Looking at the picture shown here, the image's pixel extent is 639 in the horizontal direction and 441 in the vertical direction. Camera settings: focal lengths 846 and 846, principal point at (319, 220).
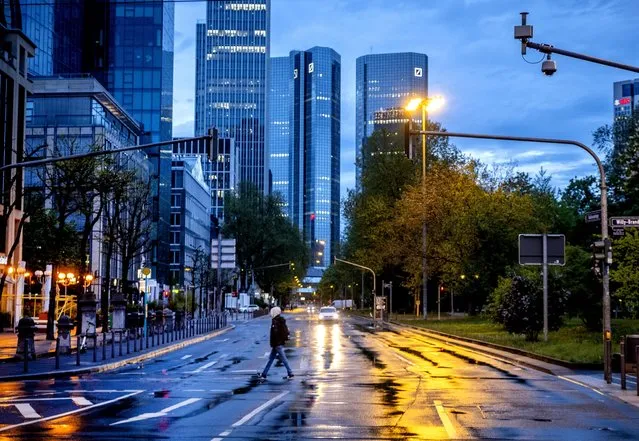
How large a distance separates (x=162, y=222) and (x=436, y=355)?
84.5 metres

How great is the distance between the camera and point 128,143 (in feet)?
327

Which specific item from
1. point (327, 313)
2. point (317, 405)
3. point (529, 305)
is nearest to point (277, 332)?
point (317, 405)

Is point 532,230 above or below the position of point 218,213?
below

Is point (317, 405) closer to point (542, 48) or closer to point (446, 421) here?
point (446, 421)

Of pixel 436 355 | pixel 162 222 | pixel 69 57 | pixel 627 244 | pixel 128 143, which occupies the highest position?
pixel 69 57

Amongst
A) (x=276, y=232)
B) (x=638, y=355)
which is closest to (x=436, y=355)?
(x=638, y=355)

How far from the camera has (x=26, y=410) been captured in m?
15.8

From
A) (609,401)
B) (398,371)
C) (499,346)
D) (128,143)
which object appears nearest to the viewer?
(609,401)

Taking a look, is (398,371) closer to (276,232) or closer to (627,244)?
(627,244)

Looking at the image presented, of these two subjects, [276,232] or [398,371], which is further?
[276,232]

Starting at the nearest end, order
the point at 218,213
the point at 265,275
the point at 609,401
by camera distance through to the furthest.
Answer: the point at 609,401 < the point at 265,275 < the point at 218,213

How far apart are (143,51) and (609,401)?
102454mm

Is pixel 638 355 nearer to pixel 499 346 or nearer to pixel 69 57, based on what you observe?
pixel 499 346

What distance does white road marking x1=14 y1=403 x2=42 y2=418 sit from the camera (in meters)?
15.0
